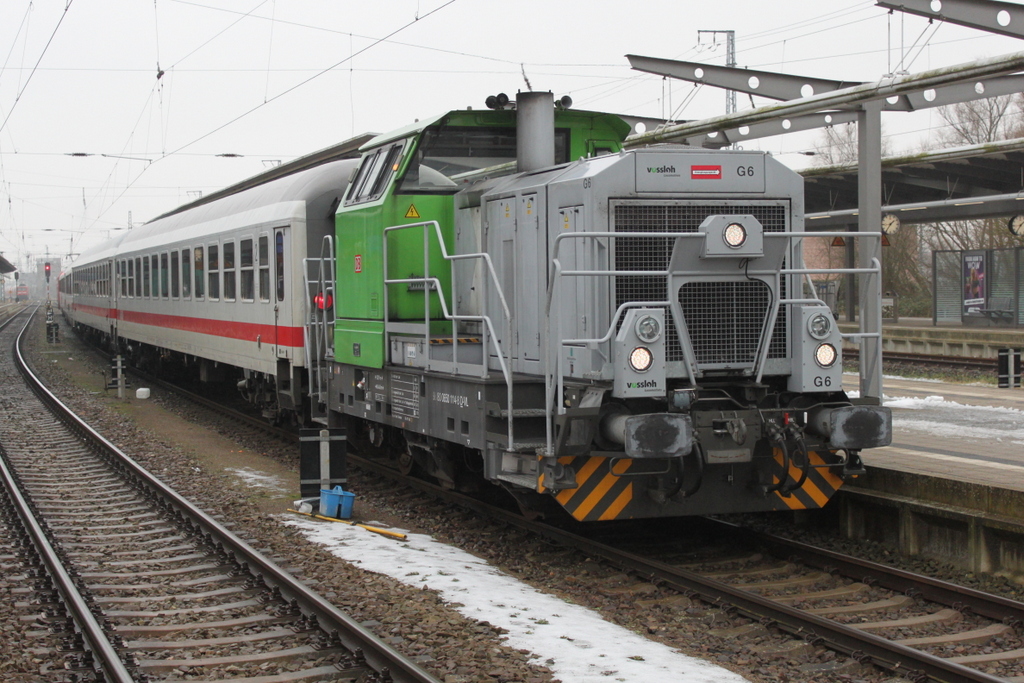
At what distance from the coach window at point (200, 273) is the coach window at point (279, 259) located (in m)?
4.71

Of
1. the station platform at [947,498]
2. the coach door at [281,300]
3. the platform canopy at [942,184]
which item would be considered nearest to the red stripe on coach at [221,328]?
the coach door at [281,300]

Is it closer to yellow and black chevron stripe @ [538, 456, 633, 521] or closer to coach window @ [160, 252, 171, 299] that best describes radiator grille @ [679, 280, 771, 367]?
yellow and black chevron stripe @ [538, 456, 633, 521]

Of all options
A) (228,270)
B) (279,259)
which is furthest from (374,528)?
(228,270)

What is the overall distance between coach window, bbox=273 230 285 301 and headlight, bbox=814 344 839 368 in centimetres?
765

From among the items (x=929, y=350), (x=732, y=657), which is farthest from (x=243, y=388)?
(x=929, y=350)

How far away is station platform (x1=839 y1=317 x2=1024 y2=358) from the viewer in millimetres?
25812

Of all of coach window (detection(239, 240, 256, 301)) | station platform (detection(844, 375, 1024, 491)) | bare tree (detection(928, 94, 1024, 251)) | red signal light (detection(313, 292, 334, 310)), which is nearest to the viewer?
Result: station platform (detection(844, 375, 1024, 491))

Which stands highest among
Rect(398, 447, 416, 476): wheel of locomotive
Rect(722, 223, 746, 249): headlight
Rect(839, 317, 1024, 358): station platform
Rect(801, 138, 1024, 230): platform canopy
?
Rect(801, 138, 1024, 230): platform canopy

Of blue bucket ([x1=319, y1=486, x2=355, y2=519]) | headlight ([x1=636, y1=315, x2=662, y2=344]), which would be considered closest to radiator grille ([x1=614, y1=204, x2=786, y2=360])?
headlight ([x1=636, y1=315, x2=662, y2=344])

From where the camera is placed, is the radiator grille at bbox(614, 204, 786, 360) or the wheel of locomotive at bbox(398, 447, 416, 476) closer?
the radiator grille at bbox(614, 204, 786, 360)

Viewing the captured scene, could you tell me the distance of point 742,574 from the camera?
24.2 feet

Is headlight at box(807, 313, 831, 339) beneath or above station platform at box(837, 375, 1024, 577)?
above

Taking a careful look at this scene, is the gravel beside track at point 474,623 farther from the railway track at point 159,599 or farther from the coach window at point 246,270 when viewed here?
the coach window at point 246,270

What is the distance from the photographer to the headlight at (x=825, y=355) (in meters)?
7.29
